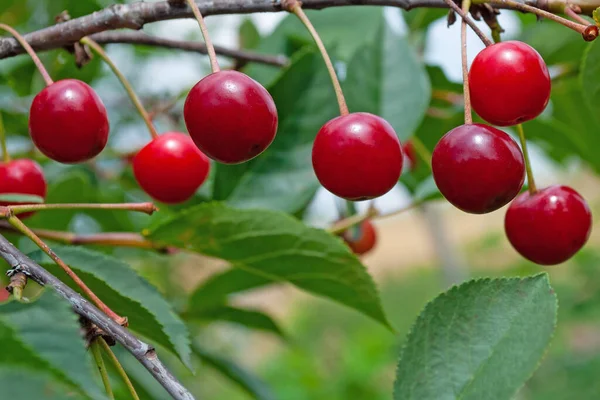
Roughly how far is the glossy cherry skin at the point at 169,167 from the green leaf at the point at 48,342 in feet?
1.90

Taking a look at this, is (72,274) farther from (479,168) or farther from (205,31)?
(479,168)

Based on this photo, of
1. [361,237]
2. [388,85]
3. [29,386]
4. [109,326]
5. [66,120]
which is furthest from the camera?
[361,237]

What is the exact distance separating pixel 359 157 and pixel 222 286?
78cm

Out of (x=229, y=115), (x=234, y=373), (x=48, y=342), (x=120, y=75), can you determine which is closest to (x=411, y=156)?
(x=234, y=373)

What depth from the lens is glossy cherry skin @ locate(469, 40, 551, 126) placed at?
2.63 ft

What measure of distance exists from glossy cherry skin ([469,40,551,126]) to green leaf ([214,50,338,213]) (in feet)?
1.96

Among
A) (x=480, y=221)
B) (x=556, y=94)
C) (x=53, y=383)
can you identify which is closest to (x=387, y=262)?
(x=480, y=221)

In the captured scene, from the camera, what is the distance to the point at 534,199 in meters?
1.06

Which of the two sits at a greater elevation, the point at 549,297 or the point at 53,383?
the point at 53,383

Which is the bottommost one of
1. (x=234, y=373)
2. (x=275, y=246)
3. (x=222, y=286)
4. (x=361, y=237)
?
(x=234, y=373)

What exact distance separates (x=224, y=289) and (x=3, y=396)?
1089 mm

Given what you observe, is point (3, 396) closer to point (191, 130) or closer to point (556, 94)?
point (191, 130)

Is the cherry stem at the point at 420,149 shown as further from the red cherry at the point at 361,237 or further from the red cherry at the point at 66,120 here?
the red cherry at the point at 66,120

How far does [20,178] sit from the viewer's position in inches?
44.4
